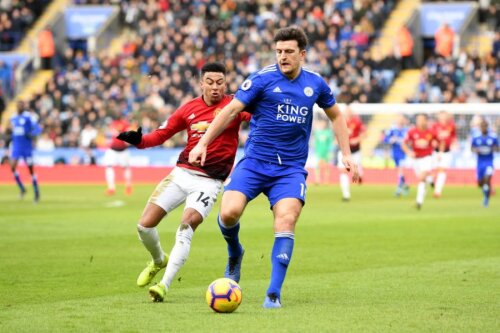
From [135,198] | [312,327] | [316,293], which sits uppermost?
[312,327]

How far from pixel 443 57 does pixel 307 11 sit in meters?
6.20

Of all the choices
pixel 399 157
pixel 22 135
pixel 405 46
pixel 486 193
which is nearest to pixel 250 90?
pixel 486 193

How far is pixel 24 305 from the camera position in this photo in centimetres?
1020

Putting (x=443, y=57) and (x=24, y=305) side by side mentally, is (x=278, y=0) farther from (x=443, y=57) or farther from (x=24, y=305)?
(x=24, y=305)

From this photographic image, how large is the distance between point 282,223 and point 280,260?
35cm

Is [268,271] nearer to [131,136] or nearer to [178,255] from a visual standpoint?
[178,255]

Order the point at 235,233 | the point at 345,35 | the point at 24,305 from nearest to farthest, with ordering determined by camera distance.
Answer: the point at 24,305, the point at 235,233, the point at 345,35

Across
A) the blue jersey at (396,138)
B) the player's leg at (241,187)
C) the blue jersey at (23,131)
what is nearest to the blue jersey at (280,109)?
the player's leg at (241,187)

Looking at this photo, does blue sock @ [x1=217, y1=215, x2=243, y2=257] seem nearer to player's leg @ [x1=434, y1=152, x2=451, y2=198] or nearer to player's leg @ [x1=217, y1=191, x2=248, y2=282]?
player's leg @ [x1=217, y1=191, x2=248, y2=282]

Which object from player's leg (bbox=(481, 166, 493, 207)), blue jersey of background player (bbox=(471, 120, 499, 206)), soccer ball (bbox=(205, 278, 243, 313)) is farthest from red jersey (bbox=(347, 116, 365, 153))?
soccer ball (bbox=(205, 278, 243, 313))

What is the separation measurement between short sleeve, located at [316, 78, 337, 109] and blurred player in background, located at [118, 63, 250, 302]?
107cm

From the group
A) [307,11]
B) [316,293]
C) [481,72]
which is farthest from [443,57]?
[316,293]

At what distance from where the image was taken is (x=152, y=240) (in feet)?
36.8

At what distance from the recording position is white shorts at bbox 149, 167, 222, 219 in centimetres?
1109
